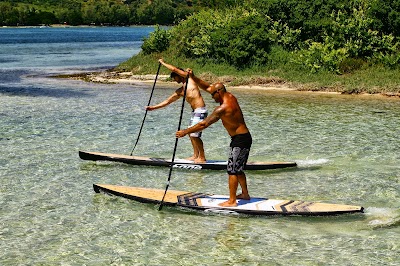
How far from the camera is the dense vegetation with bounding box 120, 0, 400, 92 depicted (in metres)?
39.7

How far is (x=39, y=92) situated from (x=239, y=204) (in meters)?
26.8

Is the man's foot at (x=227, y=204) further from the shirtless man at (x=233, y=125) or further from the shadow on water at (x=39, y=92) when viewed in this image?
the shadow on water at (x=39, y=92)

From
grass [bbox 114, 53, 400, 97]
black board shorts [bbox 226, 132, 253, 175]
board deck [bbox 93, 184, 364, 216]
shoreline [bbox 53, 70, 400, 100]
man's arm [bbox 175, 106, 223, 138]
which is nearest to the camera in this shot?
man's arm [bbox 175, 106, 223, 138]

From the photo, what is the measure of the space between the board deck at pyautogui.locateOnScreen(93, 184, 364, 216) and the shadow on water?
22187 millimetres

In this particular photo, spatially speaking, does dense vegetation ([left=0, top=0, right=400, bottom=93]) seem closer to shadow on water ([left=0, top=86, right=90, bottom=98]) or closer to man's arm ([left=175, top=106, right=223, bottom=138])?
shadow on water ([left=0, top=86, right=90, bottom=98])

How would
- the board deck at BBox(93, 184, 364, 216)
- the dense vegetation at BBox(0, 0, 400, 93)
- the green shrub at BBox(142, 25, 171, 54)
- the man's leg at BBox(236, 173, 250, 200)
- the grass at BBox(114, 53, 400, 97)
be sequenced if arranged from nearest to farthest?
the board deck at BBox(93, 184, 364, 216), the man's leg at BBox(236, 173, 250, 200), the grass at BBox(114, 53, 400, 97), the dense vegetation at BBox(0, 0, 400, 93), the green shrub at BBox(142, 25, 171, 54)

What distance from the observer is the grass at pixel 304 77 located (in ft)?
118

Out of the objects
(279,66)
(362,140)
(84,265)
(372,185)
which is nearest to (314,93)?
(279,66)

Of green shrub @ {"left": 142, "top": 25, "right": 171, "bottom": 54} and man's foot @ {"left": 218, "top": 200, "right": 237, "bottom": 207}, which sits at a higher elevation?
green shrub @ {"left": 142, "top": 25, "right": 171, "bottom": 54}

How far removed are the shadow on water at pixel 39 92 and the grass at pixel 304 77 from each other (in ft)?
32.2

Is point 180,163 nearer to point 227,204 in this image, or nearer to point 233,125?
point 227,204

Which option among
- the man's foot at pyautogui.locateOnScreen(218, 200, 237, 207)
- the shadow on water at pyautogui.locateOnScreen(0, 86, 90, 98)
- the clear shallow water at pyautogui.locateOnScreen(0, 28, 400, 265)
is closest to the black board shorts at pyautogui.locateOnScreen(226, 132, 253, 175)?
the man's foot at pyautogui.locateOnScreen(218, 200, 237, 207)

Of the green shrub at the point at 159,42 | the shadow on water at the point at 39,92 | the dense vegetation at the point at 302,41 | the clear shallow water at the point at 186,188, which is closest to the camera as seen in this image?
the clear shallow water at the point at 186,188

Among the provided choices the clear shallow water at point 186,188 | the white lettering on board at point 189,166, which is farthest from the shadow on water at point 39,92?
the white lettering on board at point 189,166
